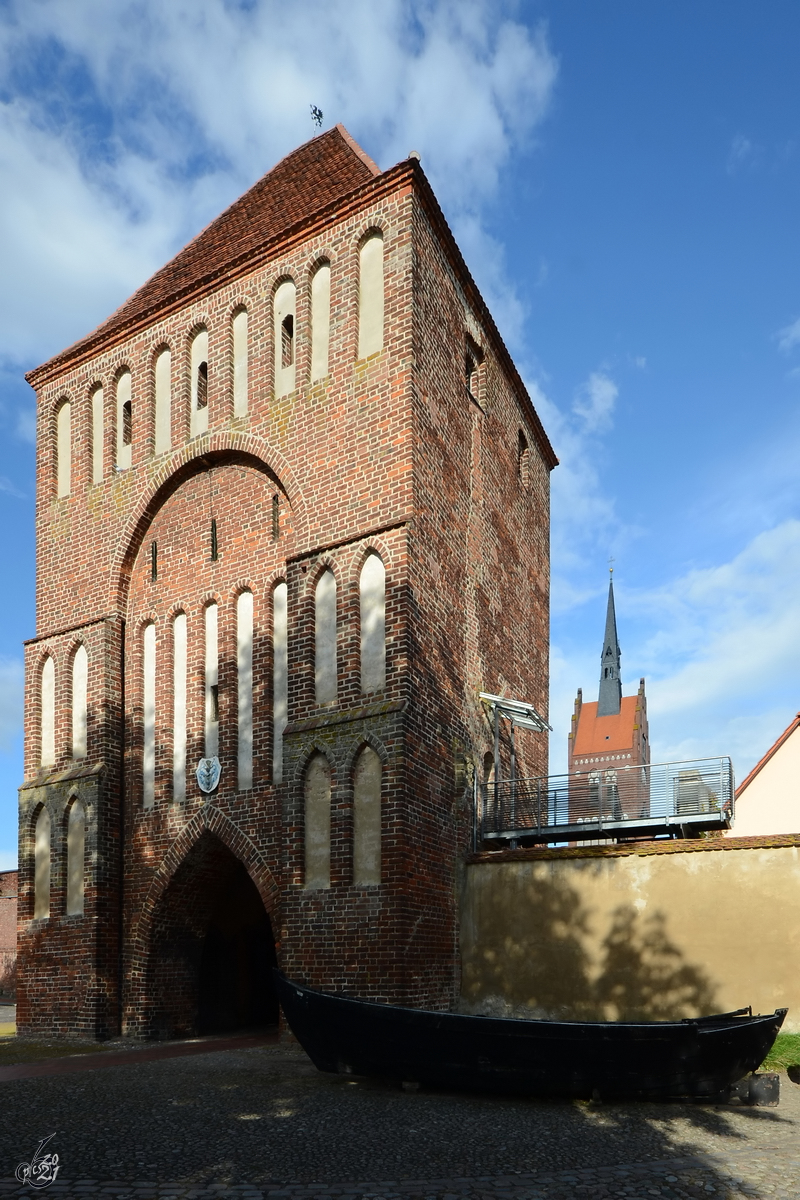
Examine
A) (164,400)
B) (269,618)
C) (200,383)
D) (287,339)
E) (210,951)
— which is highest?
(287,339)

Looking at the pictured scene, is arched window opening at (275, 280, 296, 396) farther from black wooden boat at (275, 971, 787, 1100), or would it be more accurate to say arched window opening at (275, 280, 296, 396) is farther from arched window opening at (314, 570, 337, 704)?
black wooden boat at (275, 971, 787, 1100)

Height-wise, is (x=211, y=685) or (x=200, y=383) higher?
(x=200, y=383)

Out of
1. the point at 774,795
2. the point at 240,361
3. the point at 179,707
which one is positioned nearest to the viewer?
the point at 179,707

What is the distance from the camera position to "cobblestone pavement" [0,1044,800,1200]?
284 inches

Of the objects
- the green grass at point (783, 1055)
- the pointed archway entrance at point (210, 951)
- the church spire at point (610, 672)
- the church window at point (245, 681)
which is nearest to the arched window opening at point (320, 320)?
the church window at point (245, 681)

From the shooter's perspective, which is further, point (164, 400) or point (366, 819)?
point (164, 400)

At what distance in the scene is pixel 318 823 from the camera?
47.7ft

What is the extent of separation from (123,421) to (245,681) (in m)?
5.58

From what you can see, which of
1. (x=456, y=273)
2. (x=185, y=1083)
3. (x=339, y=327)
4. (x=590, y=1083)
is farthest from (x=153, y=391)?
(x=590, y=1083)

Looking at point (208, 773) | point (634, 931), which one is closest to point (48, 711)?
point (208, 773)

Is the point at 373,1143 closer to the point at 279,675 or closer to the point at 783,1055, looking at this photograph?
the point at 783,1055

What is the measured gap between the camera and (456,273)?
17375 millimetres

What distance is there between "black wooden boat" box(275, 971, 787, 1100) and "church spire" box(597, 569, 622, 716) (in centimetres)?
7145

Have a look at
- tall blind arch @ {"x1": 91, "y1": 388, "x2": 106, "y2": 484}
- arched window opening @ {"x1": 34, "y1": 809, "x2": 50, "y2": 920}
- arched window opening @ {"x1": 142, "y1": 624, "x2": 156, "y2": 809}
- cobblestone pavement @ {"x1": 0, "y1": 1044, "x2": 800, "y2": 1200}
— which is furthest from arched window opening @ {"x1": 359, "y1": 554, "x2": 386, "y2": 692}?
arched window opening @ {"x1": 34, "y1": 809, "x2": 50, "y2": 920}
